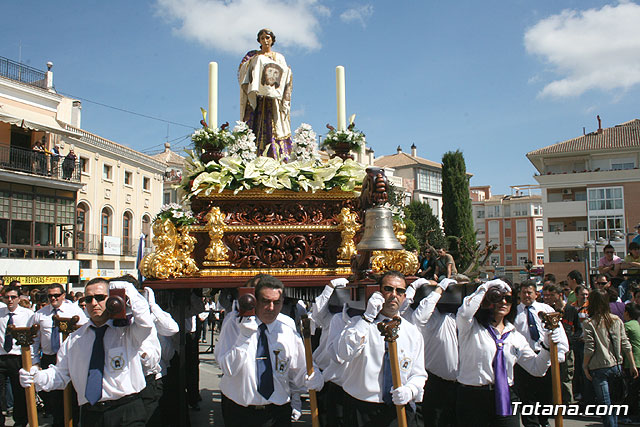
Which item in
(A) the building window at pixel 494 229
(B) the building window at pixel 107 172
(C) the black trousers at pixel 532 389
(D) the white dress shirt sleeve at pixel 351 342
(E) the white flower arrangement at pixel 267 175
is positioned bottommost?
(C) the black trousers at pixel 532 389

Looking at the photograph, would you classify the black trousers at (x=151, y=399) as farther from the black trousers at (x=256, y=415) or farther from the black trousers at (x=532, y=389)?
the black trousers at (x=532, y=389)

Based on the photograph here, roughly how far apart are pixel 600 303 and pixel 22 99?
92.0 ft

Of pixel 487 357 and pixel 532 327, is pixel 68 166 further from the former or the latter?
pixel 487 357

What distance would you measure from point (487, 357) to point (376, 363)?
1174 mm

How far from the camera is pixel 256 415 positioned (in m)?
4.45

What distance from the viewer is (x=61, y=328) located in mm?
5195

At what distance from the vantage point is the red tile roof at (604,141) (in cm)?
4225

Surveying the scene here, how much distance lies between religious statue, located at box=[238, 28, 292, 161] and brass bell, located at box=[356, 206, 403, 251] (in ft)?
7.40

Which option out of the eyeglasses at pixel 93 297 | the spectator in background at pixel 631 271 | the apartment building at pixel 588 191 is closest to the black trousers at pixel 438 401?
the eyeglasses at pixel 93 297

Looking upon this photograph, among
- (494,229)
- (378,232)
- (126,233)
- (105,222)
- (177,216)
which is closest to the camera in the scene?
(378,232)

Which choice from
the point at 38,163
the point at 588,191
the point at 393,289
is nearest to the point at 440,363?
the point at 393,289

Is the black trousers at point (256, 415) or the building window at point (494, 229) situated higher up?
the building window at point (494, 229)

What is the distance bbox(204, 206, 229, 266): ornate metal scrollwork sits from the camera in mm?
6410

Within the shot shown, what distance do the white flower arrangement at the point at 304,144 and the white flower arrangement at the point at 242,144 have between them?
1.91 feet
